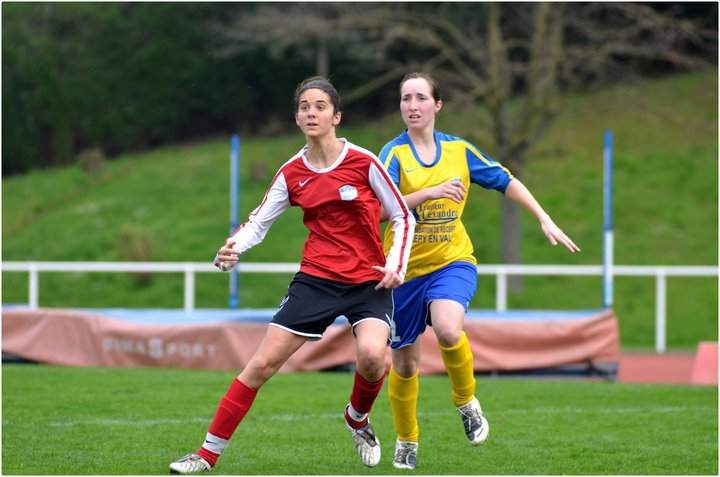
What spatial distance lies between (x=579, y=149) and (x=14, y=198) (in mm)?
15307

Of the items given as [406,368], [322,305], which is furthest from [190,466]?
[406,368]

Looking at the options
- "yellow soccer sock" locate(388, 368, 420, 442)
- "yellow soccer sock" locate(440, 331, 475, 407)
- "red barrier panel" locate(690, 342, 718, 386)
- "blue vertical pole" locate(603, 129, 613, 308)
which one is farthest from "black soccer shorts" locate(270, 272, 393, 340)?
"blue vertical pole" locate(603, 129, 613, 308)

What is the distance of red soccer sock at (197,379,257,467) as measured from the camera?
6430 mm

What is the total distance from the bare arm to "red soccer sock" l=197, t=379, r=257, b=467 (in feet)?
6.15

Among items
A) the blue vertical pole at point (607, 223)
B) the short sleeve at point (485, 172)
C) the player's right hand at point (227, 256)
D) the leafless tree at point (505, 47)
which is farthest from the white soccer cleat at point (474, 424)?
the leafless tree at point (505, 47)

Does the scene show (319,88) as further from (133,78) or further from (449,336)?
(133,78)

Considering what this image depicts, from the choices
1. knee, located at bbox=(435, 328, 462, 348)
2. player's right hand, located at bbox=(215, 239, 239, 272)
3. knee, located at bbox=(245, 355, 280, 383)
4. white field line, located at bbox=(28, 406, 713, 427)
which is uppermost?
player's right hand, located at bbox=(215, 239, 239, 272)

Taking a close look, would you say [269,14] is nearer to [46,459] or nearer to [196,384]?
[196,384]

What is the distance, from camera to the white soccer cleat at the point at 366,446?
703 cm

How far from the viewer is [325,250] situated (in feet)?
21.5

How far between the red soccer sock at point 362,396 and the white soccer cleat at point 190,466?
3.34 ft

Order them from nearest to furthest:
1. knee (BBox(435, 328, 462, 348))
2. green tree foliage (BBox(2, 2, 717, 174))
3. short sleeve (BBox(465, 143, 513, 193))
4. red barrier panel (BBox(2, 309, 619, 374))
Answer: knee (BBox(435, 328, 462, 348)), short sleeve (BBox(465, 143, 513, 193)), red barrier panel (BBox(2, 309, 619, 374)), green tree foliage (BBox(2, 2, 717, 174))

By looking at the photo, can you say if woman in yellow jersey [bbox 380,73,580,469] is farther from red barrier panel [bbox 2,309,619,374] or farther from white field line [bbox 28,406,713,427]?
red barrier panel [bbox 2,309,619,374]

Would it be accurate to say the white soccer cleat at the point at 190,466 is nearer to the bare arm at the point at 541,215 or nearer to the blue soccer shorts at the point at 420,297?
the blue soccer shorts at the point at 420,297
